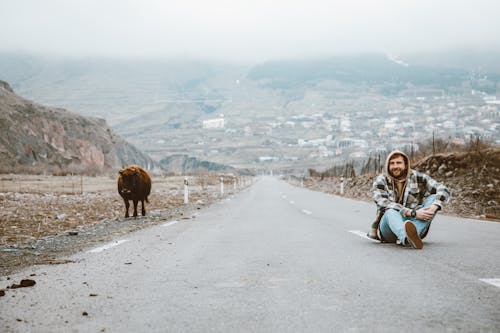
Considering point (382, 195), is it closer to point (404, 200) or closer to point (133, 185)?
point (404, 200)

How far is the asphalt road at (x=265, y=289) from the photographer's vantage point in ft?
12.4

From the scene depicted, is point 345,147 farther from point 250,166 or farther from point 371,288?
point 371,288

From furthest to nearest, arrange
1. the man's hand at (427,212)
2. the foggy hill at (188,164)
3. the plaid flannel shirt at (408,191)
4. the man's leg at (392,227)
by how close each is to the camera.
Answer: the foggy hill at (188,164)
the plaid flannel shirt at (408,191)
the man's leg at (392,227)
the man's hand at (427,212)

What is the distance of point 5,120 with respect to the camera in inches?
2361

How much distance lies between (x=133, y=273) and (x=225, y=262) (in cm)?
118

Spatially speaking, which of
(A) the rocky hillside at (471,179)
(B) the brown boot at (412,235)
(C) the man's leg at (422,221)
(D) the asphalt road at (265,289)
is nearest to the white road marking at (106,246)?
(D) the asphalt road at (265,289)

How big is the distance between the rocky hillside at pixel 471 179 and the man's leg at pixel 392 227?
315 inches

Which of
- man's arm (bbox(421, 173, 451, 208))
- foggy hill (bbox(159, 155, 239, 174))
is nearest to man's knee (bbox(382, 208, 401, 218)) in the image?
man's arm (bbox(421, 173, 451, 208))

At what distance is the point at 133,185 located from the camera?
50.2 feet

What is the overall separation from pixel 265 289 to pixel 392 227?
11.1 ft

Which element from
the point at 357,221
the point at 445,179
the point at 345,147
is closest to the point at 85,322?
the point at 357,221

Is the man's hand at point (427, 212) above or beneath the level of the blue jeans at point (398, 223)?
above

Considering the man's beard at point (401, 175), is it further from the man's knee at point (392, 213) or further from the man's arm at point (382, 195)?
the man's knee at point (392, 213)

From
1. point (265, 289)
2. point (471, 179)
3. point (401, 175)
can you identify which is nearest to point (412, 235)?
point (401, 175)
